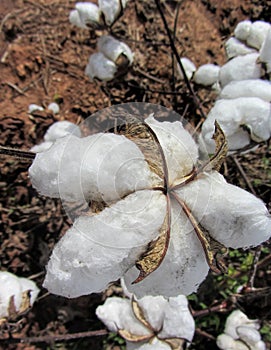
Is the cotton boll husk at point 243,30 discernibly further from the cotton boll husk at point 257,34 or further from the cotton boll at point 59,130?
the cotton boll at point 59,130

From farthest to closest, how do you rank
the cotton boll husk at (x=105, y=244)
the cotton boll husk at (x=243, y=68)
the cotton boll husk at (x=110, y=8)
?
the cotton boll husk at (x=110, y=8), the cotton boll husk at (x=243, y=68), the cotton boll husk at (x=105, y=244)

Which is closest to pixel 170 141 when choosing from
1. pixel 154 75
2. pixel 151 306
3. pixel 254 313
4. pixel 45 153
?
pixel 45 153

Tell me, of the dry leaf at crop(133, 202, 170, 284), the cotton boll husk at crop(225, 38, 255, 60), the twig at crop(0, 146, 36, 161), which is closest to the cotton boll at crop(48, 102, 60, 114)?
the cotton boll husk at crop(225, 38, 255, 60)

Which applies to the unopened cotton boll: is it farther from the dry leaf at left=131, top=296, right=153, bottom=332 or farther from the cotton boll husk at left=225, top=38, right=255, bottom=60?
the cotton boll husk at left=225, top=38, right=255, bottom=60

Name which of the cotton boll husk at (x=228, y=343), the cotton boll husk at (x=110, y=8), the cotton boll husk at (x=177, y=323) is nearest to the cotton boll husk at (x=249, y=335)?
the cotton boll husk at (x=228, y=343)

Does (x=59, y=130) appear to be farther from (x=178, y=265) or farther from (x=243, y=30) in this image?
(x=178, y=265)
